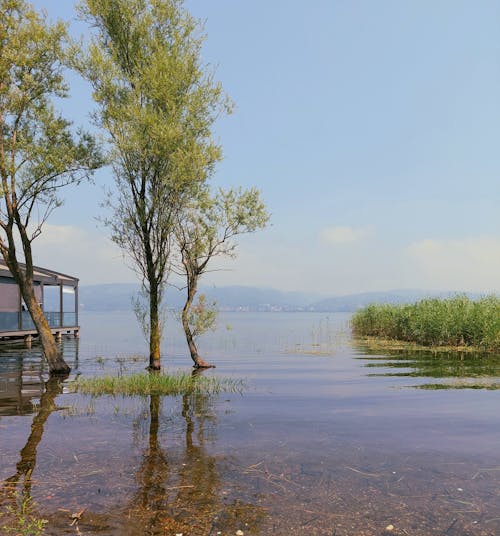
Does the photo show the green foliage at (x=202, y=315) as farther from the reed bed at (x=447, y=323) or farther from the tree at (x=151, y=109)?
the reed bed at (x=447, y=323)

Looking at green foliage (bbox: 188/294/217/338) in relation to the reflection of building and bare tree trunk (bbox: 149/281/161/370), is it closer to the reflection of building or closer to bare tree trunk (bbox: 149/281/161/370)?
bare tree trunk (bbox: 149/281/161/370)

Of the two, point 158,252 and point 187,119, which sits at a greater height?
point 187,119

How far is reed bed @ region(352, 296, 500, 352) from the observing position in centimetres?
2769

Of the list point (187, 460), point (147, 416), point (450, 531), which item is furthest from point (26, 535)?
point (147, 416)

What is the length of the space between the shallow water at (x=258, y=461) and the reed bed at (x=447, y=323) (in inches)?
544

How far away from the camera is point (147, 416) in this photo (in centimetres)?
1127

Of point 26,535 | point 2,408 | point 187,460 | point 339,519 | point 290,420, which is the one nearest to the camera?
point 26,535

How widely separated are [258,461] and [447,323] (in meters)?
24.4

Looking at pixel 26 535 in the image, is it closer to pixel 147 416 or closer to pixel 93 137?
pixel 147 416

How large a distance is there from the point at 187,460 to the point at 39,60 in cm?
1559

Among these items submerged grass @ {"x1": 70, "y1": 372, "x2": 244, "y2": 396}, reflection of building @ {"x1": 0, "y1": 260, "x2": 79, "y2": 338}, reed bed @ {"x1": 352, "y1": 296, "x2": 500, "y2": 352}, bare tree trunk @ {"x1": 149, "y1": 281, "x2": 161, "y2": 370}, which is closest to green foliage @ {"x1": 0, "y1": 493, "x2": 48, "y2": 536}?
submerged grass @ {"x1": 70, "y1": 372, "x2": 244, "y2": 396}

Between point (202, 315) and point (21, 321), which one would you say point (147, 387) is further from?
point (21, 321)

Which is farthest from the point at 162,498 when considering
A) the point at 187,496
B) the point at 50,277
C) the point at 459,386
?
the point at 50,277

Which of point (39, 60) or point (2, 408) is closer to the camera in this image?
point (2, 408)
